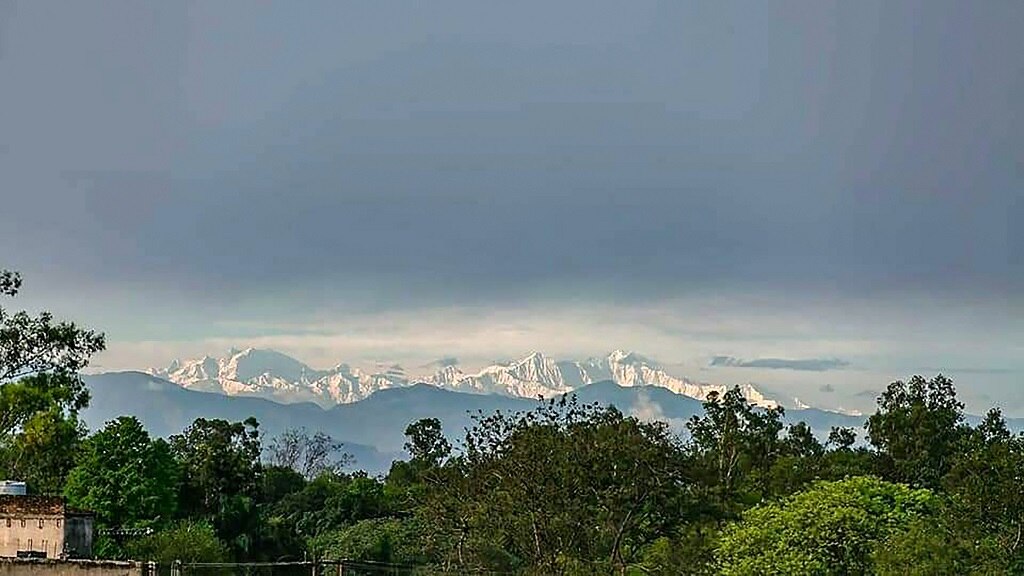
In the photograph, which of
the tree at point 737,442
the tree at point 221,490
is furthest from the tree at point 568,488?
the tree at point 221,490

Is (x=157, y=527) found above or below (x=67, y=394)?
below

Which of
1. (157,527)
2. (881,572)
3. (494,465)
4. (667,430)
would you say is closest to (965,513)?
(881,572)

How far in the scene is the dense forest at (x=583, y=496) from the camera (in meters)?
35.7

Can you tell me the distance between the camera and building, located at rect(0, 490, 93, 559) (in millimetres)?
37031

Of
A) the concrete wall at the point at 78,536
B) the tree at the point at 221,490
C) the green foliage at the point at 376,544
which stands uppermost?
the tree at the point at 221,490

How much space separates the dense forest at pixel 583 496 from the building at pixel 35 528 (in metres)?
1.89

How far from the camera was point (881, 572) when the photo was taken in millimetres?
32781

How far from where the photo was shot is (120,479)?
49.8 m

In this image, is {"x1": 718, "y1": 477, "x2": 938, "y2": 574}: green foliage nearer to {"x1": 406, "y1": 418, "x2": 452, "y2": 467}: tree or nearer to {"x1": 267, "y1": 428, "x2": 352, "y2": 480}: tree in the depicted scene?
{"x1": 406, "y1": 418, "x2": 452, "y2": 467}: tree

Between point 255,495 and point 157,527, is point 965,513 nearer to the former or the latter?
point 157,527

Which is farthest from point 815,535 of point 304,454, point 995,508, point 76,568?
point 304,454

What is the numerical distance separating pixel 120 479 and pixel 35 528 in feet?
41.4

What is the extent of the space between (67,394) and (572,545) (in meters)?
14.2

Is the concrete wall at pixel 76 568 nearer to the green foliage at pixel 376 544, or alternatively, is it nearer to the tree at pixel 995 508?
the tree at pixel 995 508
